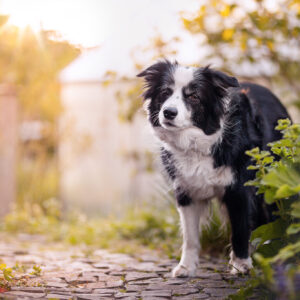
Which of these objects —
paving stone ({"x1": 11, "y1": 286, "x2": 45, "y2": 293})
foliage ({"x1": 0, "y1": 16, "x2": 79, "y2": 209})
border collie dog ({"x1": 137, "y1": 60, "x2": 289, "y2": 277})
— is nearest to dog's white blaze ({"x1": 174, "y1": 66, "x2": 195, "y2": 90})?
border collie dog ({"x1": 137, "y1": 60, "x2": 289, "y2": 277})

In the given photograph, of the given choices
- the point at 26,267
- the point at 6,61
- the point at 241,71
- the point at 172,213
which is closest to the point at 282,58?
the point at 241,71

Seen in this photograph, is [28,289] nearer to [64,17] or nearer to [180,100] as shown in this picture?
[180,100]

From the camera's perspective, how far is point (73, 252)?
13.9 ft

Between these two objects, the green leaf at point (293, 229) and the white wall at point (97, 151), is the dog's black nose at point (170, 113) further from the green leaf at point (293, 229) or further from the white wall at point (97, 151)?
the white wall at point (97, 151)

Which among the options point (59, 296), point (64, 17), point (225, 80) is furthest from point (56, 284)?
point (64, 17)

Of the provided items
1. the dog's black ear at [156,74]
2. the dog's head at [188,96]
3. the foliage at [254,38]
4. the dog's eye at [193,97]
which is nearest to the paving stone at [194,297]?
the dog's head at [188,96]

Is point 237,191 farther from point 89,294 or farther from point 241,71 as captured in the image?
point 241,71

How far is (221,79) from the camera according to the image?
2988 mm

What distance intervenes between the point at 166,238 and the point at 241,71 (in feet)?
7.63

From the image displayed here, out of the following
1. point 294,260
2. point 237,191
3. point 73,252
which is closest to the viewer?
point 294,260

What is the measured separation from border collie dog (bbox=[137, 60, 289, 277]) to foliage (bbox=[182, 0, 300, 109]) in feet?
4.32

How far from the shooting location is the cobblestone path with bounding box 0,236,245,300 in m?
2.60

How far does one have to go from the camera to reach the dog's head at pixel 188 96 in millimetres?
2932

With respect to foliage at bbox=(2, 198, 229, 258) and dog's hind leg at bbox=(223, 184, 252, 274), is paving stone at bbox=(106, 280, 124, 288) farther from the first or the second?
foliage at bbox=(2, 198, 229, 258)
